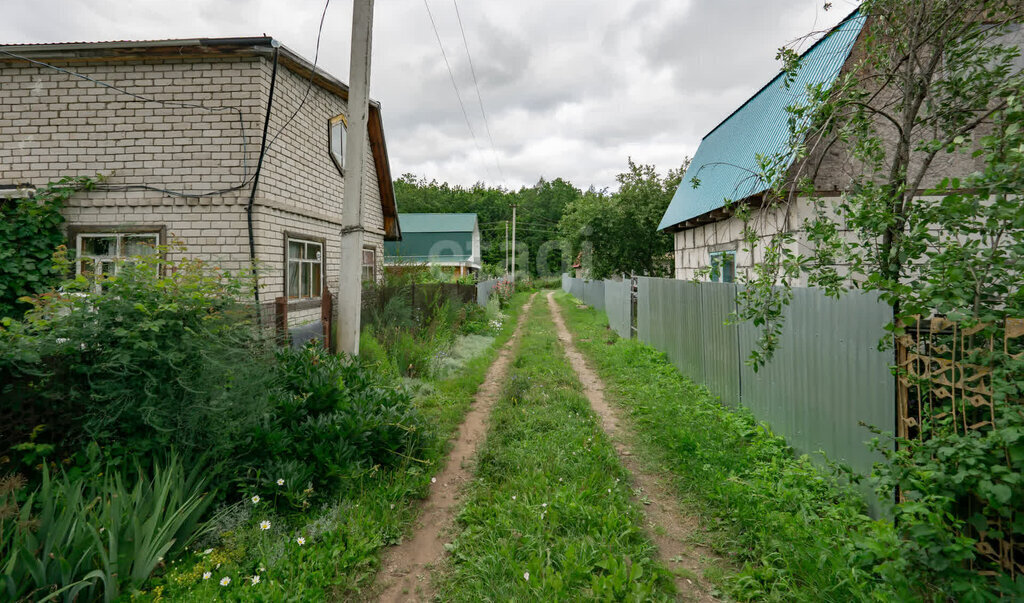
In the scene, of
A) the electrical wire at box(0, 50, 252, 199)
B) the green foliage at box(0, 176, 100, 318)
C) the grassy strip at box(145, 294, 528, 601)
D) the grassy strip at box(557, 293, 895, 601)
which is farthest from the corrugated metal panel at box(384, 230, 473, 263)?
the grassy strip at box(145, 294, 528, 601)

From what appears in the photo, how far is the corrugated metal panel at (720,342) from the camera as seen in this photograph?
5723 millimetres

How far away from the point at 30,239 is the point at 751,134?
12.2 meters

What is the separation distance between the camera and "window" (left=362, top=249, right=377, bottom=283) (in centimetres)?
1171

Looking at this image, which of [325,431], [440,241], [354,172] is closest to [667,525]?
[325,431]

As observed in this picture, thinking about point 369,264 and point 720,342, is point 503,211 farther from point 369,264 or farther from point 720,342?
point 720,342

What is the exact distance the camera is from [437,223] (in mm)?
37250

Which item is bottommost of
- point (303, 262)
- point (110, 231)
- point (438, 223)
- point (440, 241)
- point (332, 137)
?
point (303, 262)

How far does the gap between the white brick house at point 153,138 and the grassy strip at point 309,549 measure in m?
4.60

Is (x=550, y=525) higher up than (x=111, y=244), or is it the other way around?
(x=111, y=244)

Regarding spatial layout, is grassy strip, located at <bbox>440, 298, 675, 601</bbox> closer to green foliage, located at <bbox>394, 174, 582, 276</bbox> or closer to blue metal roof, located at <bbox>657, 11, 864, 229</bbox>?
blue metal roof, located at <bbox>657, 11, 864, 229</bbox>

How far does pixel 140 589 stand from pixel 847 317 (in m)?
4.95

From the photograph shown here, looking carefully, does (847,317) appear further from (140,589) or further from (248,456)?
(140,589)

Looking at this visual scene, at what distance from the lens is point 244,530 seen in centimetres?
310

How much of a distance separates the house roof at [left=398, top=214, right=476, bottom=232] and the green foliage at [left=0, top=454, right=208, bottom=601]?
33766mm
